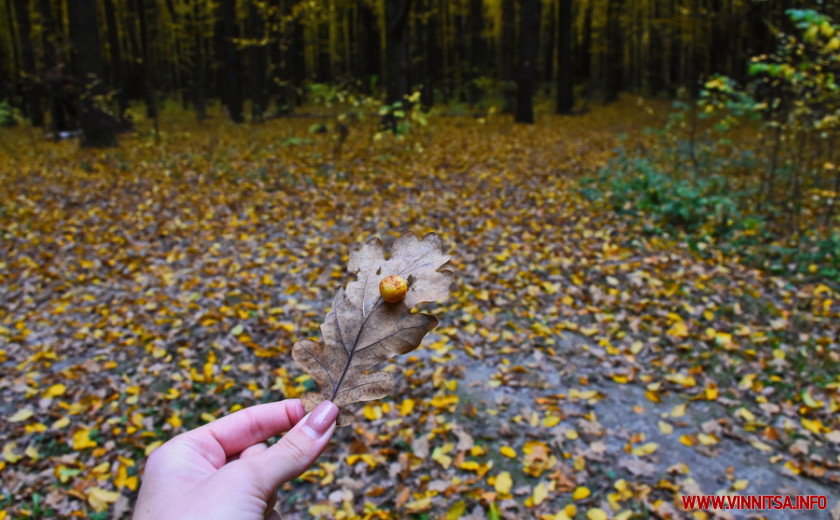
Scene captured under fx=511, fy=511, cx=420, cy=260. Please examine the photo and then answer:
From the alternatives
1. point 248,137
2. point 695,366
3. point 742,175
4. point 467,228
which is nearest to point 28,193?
point 248,137

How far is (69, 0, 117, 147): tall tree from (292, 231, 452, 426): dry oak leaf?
43.4 feet

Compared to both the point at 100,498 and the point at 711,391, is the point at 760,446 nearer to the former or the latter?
the point at 711,391

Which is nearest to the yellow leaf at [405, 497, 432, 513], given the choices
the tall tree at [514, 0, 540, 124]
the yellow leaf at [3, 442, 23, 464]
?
the yellow leaf at [3, 442, 23, 464]

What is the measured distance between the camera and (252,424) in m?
1.26

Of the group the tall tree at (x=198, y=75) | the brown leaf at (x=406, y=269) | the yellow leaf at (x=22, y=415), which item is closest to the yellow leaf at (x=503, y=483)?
the brown leaf at (x=406, y=269)

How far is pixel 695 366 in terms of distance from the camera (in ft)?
14.0

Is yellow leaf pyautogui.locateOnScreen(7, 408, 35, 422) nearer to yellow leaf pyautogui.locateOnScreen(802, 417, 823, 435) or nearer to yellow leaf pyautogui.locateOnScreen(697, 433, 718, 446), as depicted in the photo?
yellow leaf pyautogui.locateOnScreen(697, 433, 718, 446)

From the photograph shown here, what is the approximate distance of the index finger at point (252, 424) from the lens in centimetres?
125

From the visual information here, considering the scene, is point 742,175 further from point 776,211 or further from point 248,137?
point 248,137

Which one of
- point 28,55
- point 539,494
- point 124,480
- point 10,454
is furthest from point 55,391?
point 28,55

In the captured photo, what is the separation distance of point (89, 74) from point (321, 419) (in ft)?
45.2

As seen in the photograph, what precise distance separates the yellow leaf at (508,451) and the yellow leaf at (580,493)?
450mm

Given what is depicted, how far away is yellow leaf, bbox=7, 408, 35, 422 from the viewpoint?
12.6ft

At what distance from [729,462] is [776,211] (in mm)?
4925
